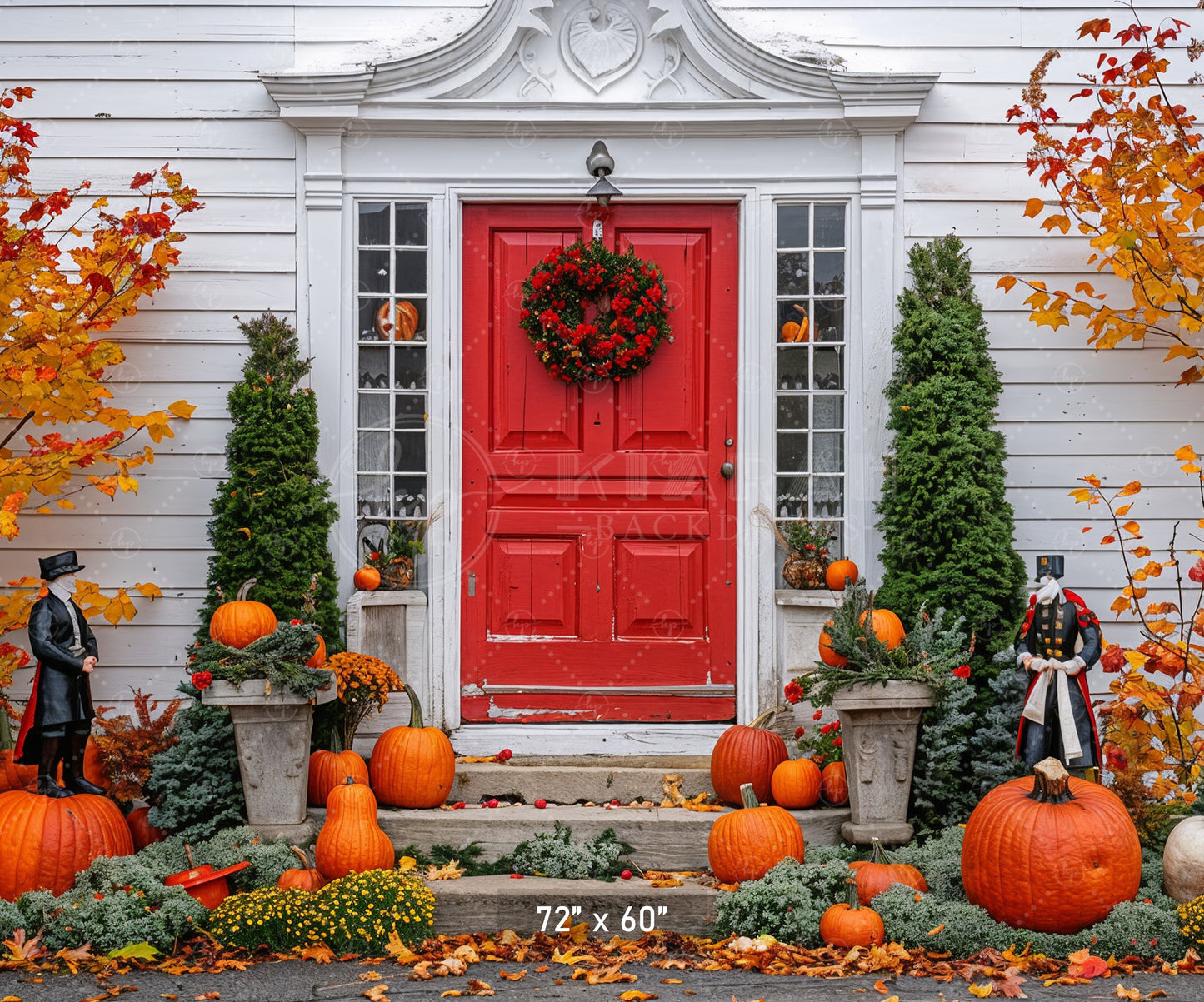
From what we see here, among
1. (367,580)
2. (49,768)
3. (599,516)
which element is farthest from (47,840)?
(599,516)

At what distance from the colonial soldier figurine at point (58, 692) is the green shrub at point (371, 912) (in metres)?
1.27

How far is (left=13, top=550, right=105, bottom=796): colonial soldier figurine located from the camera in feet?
15.0

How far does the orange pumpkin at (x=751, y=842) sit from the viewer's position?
14.5 feet

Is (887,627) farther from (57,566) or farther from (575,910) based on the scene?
(57,566)

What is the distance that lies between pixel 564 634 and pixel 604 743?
0.56m

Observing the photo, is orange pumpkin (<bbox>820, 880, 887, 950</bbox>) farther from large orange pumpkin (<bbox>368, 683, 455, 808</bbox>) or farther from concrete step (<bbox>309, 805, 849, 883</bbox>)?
large orange pumpkin (<bbox>368, 683, 455, 808</bbox>)

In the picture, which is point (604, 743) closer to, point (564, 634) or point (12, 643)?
point (564, 634)

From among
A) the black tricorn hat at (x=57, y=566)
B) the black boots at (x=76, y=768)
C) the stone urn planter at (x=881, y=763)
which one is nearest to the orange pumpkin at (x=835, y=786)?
the stone urn planter at (x=881, y=763)

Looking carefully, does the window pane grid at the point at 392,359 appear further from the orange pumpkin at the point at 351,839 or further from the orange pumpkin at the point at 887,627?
the orange pumpkin at the point at 887,627

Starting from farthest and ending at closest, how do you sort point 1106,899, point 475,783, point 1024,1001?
point 475,783
point 1106,899
point 1024,1001

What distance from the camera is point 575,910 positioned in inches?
170

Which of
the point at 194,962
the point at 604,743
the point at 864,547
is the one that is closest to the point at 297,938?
the point at 194,962

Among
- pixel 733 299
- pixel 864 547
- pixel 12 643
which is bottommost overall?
pixel 12 643

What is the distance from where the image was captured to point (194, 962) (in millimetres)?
3979
